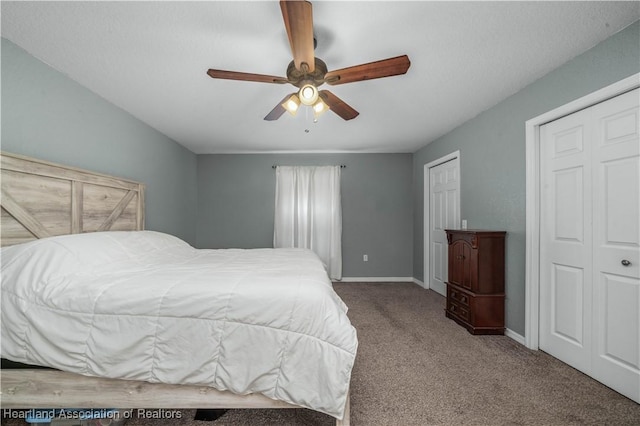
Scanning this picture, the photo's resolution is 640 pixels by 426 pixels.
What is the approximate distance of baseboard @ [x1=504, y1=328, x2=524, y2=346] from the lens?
2393 millimetres

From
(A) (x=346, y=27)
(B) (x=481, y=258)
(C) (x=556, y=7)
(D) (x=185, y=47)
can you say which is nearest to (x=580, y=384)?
(B) (x=481, y=258)

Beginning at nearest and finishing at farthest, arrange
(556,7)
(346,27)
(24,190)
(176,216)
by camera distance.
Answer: (556,7), (346,27), (24,190), (176,216)

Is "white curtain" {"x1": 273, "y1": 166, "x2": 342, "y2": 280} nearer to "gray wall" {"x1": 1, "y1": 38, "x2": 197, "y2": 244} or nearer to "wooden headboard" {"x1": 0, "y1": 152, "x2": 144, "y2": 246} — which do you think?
"gray wall" {"x1": 1, "y1": 38, "x2": 197, "y2": 244}

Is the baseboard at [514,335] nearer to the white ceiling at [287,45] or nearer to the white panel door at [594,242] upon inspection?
the white panel door at [594,242]

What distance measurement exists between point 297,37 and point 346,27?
475 millimetres

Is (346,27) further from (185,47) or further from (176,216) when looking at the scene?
(176,216)

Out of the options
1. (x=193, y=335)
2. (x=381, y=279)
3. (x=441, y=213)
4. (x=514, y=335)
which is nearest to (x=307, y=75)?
(x=193, y=335)

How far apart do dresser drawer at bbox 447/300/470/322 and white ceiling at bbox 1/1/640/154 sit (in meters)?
2.10

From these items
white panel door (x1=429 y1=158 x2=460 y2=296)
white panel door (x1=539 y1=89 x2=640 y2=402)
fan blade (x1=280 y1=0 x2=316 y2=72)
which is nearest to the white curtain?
white panel door (x1=429 y1=158 x2=460 y2=296)

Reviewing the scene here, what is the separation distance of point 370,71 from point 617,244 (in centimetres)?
196

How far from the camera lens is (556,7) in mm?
1491

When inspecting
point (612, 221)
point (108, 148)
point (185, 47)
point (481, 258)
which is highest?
point (185, 47)

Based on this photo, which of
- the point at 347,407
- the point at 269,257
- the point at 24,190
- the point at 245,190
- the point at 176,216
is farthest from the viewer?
the point at 245,190

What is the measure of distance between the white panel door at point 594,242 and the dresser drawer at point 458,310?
582 millimetres
